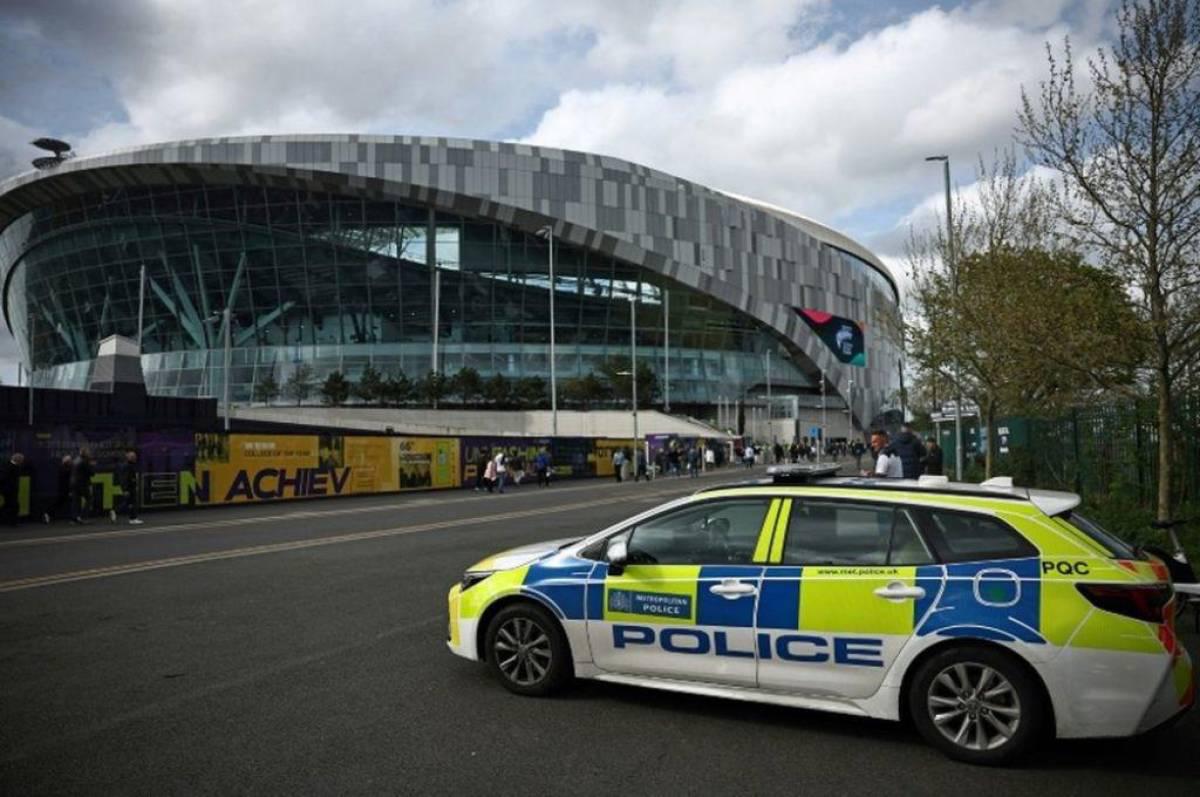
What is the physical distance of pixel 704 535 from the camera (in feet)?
16.3

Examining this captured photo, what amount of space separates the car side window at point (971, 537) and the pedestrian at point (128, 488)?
57.4 feet

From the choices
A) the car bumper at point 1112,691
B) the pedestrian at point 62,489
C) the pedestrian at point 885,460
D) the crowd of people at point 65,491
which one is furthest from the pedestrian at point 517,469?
the car bumper at point 1112,691

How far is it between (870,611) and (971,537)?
635mm

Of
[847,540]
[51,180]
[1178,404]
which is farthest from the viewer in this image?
[51,180]

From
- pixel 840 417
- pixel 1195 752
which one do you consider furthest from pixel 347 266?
pixel 1195 752

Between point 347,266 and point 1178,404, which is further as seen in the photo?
point 347,266

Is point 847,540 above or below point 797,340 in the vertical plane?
below

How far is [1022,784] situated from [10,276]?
10327cm

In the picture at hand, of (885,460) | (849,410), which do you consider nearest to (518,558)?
(885,460)

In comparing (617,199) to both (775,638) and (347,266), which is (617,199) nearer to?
(347,266)

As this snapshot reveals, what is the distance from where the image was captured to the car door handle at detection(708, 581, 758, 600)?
4648 mm

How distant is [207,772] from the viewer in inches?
158

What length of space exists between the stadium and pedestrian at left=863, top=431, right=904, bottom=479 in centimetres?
5387

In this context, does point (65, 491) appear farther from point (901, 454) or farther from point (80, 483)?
point (901, 454)
